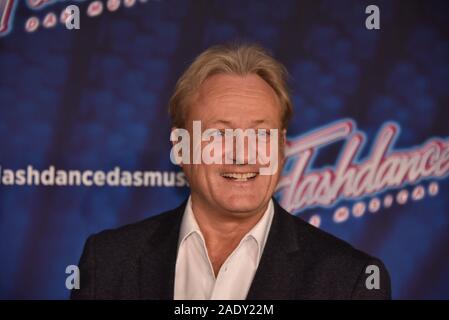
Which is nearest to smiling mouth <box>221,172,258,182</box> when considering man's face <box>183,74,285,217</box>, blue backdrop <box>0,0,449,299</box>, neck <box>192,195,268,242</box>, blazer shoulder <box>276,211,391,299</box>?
man's face <box>183,74,285,217</box>

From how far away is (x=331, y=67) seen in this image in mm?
2438

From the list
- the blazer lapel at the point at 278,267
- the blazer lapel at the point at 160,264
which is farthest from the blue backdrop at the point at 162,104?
the blazer lapel at the point at 278,267

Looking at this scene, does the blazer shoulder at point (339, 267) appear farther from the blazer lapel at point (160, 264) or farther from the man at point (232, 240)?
the blazer lapel at point (160, 264)

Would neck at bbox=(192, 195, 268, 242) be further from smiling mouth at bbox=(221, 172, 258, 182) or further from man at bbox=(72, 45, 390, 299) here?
smiling mouth at bbox=(221, 172, 258, 182)

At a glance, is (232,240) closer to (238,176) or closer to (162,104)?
(238,176)

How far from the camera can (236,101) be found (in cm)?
181

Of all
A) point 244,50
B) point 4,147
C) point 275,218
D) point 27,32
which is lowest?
point 275,218

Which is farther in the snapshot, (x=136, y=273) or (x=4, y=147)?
(x=4, y=147)

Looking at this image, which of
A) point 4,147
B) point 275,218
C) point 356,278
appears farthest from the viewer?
point 4,147

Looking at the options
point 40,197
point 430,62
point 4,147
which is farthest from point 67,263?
point 430,62

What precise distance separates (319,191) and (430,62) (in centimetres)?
71

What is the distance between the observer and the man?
1792 mm

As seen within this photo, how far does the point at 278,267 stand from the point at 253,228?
154 millimetres

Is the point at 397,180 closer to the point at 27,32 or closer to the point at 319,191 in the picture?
the point at 319,191
